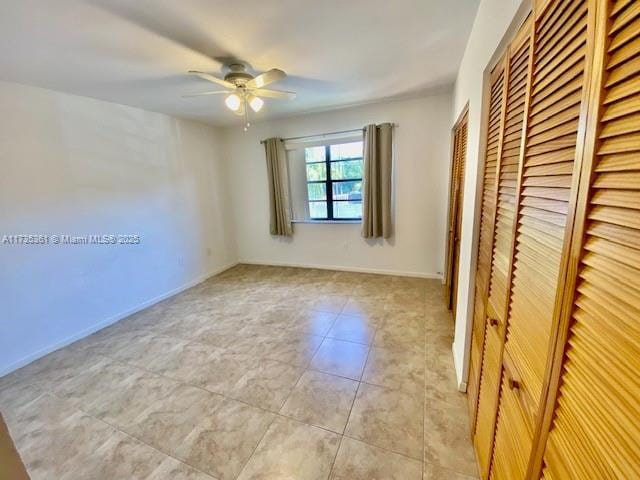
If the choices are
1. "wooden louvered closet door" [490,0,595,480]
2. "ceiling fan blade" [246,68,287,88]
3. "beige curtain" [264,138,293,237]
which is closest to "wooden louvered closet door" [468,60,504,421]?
"wooden louvered closet door" [490,0,595,480]

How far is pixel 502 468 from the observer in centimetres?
99

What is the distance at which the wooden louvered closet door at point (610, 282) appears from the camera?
41 cm

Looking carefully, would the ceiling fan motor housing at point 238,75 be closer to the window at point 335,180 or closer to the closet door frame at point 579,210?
the window at point 335,180

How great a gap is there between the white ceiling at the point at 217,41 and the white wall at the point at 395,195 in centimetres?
77

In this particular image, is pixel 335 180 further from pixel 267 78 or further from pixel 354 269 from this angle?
pixel 267 78

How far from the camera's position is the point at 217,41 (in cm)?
181

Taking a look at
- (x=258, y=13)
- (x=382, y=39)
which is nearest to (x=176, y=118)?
(x=258, y=13)

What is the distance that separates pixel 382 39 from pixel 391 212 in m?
2.21

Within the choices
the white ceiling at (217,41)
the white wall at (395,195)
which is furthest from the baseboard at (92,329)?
the white ceiling at (217,41)

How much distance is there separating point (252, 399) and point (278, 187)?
122 inches

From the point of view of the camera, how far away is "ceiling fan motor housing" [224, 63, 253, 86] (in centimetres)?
216

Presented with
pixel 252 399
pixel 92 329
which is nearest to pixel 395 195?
pixel 252 399

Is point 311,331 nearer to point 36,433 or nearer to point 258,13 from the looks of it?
point 36,433

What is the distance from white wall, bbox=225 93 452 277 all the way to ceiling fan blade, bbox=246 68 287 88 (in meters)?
1.89
